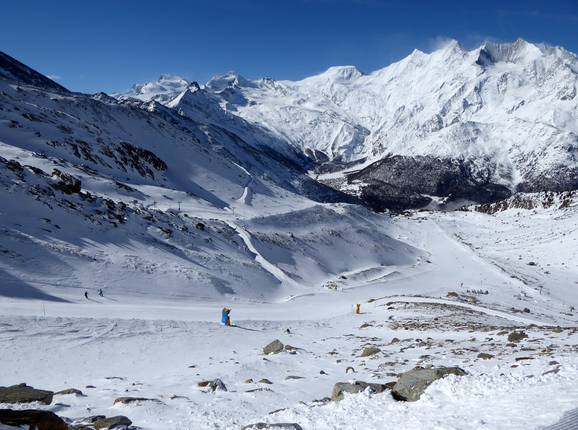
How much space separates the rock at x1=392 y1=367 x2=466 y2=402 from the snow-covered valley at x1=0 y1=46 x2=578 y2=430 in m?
0.26

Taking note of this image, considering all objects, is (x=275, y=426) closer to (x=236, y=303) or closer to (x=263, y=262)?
(x=236, y=303)

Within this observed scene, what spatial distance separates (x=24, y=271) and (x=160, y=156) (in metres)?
77.5

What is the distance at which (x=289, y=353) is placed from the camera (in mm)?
21094

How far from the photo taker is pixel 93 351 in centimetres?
2083

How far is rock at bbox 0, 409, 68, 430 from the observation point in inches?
309

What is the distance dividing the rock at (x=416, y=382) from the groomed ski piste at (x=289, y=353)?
0.30 meters

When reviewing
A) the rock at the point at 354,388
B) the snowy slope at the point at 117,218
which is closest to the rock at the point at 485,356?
the rock at the point at 354,388

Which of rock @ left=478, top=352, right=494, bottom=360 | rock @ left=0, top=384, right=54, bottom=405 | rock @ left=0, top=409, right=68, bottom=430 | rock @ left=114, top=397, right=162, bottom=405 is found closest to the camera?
rock @ left=0, top=409, right=68, bottom=430

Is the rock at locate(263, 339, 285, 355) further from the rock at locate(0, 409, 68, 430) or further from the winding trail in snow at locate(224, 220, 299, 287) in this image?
the winding trail in snow at locate(224, 220, 299, 287)

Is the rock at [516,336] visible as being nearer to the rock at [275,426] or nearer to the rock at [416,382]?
the rock at [416,382]

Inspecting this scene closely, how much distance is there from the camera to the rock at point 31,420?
25.7 ft

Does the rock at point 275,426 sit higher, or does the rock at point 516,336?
the rock at point 516,336

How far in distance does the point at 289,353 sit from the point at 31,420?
14012mm

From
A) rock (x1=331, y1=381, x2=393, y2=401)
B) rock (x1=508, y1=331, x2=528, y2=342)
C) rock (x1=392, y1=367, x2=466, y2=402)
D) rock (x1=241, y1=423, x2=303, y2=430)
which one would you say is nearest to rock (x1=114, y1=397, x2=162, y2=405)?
rock (x1=241, y1=423, x2=303, y2=430)
